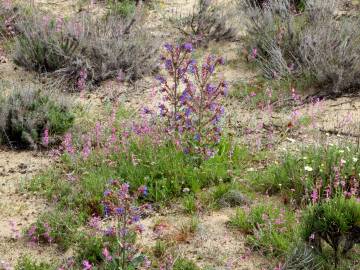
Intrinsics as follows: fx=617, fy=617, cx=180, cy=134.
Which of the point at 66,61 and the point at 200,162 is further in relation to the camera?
the point at 66,61

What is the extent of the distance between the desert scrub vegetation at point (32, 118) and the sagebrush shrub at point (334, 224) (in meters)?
2.67

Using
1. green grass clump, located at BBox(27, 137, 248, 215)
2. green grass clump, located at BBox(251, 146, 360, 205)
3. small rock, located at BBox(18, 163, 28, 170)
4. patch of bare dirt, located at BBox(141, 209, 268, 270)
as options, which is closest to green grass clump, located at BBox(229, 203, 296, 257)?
patch of bare dirt, located at BBox(141, 209, 268, 270)

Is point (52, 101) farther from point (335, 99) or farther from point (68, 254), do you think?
point (335, 99)

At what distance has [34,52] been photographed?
7098 mm

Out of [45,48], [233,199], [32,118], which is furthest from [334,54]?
[45,48]

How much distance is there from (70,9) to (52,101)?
9.26 feet

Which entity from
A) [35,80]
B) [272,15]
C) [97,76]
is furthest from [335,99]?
[35,80]

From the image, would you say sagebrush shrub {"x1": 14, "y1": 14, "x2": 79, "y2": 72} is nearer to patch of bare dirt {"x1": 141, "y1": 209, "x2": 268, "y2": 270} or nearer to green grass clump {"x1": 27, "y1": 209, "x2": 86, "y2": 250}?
green grass clump {"x1": 27, "y1": 209, "x2": 86, "y2": 250}

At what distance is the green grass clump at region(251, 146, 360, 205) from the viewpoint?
454 centimetres

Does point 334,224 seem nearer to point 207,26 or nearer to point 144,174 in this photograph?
point 144,174

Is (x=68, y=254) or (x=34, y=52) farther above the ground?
(x=34, y=52)

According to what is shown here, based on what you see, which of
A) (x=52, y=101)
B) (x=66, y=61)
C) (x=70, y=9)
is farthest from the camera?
(x=70, y=9)

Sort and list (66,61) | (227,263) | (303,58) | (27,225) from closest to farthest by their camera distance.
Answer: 1. (227,263)
2. (27,225)
3. (303,58)
4. (66,61)

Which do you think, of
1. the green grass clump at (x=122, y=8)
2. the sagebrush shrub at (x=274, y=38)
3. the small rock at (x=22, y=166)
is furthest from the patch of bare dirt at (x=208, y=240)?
the green grass clump at (x=122, y=8)
